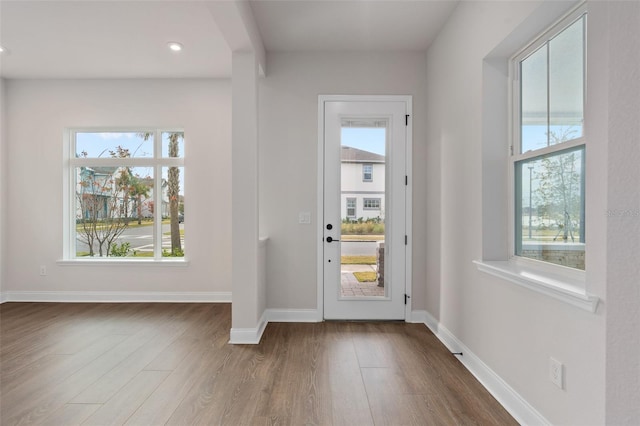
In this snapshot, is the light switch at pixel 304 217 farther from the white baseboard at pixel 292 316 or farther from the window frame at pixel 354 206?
the white baseboard at pixel 292 316

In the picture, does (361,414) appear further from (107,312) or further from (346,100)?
(107,312)

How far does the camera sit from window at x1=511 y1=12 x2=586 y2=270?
5.41ft

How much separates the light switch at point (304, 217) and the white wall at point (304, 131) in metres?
0.04

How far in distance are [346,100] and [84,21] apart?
2.52 meters

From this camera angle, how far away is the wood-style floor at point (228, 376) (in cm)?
185

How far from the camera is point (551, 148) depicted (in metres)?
1.81

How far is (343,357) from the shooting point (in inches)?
101

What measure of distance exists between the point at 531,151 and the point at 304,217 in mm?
2105

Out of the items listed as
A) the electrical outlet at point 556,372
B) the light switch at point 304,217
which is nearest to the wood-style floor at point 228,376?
the electrical outlet at point 556,372

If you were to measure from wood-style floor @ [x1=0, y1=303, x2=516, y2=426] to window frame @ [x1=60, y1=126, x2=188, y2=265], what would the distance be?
101 cm

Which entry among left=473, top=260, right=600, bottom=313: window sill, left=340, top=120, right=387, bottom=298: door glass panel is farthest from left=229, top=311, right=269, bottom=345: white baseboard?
left=473, top=260, right=600, bottom=313: window sill

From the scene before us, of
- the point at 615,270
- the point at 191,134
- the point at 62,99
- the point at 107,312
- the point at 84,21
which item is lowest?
the point at 107,312

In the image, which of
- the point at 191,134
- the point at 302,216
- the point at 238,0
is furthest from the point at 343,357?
the point at 191,134

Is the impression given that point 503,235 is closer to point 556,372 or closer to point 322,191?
point 556,372
